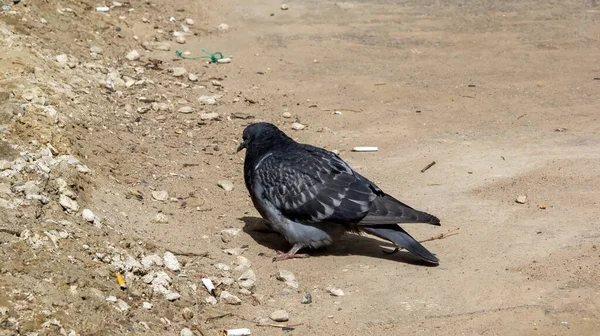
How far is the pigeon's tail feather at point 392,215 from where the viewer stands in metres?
6.89

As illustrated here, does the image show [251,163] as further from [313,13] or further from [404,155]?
[313,13]

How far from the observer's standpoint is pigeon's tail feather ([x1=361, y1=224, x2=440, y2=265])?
22.1ft

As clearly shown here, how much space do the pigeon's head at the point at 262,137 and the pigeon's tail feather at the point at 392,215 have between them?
3.70ft

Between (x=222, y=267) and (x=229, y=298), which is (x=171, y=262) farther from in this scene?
(x=229, y=298)

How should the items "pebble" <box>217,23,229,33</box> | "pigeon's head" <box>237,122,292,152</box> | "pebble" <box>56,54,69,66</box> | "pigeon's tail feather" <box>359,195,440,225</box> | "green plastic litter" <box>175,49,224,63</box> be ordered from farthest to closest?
"pebble" <box>217,23,229,33</box>
"green plastic litter" <box>175,49,224,63</box>
"pebble" <box>56,54,69,66</box>
"pigeon's head" <box>237,122,292,152</box>
"pigeon's tail feather" <box>359,195,440,225</box>

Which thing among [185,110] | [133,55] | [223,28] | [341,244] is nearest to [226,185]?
[341,244]

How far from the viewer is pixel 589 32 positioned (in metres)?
13.2

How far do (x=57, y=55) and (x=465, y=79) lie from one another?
5.17 m

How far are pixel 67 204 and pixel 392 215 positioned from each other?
8.27 ft

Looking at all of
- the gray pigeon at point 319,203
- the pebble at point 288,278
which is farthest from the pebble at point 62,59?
the pebble at point 288,278

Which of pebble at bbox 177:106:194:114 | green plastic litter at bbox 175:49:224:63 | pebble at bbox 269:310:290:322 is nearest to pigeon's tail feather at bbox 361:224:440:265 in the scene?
pebble at bbox 269:310:290:322

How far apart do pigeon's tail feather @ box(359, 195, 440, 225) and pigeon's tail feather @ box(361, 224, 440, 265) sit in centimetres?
11

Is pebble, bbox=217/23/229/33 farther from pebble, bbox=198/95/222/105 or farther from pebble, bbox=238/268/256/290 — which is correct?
pebble, bbox=238/268/256/290

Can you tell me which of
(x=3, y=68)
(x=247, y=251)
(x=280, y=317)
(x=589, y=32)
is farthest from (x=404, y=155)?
(x=589, y=32)
